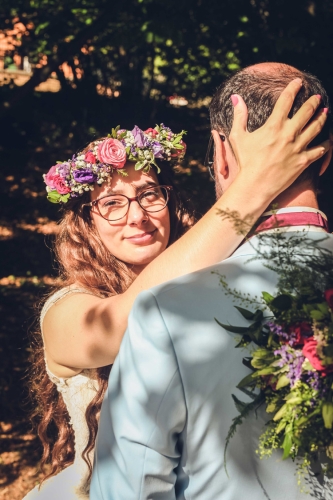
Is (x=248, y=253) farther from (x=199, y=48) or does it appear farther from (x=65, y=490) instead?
(x=199, y=48)

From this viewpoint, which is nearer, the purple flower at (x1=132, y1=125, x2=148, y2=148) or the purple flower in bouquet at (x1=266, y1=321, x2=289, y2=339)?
Answer: the purple flower in bouquet at (x1=266, y1=321, x2=289, y2=339)

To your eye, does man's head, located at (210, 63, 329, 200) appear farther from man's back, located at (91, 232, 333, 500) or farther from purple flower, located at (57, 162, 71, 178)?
purple flower, located at (57, 162, 71, 178)

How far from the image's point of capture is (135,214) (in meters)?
3.12

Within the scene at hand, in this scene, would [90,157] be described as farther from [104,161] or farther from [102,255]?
[102,255]

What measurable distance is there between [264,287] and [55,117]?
1221 centimetres

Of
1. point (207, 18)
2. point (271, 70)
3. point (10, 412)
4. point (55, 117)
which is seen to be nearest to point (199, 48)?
point (207, 18)

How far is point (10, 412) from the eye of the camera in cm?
629

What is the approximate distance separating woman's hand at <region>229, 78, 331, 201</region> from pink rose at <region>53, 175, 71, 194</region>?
1.51 metres

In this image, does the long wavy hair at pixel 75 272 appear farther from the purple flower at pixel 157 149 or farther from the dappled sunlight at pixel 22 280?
the dappled sunlight at pixel 22 280

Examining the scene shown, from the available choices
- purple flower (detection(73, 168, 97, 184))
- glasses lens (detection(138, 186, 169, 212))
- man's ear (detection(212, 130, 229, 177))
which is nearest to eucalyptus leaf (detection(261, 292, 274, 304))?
man's ear (detection(212, 130, 229, 177))

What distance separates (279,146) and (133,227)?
132 centimetres

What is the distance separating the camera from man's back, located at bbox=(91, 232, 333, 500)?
5.54ft

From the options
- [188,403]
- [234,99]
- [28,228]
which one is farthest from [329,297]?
[28,228]

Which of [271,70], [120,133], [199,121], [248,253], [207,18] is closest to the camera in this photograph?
[248,253]
